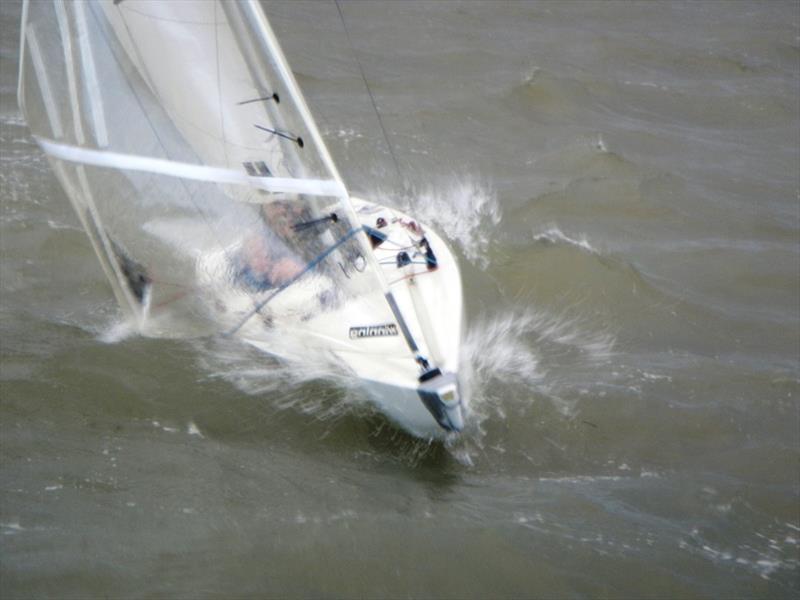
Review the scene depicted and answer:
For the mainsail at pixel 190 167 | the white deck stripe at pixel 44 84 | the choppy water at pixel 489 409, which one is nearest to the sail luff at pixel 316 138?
the mainsail at pixel 190 167

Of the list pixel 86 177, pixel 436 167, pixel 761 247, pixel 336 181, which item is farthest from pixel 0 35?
pixel 761 247

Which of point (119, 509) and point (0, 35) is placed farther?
point (0, 35)

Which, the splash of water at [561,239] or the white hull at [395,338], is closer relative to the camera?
the white hull at [395,338]

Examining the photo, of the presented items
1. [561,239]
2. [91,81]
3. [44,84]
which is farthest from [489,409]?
[44,84]

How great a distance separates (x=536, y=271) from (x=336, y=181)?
117 inches

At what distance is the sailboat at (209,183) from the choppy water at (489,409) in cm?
Answer: 38

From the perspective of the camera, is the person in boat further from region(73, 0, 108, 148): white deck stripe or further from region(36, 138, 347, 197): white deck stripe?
region(73, 0, 108, 148): white deck stripe

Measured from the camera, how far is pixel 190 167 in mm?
6785

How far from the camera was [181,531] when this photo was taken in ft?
17.7

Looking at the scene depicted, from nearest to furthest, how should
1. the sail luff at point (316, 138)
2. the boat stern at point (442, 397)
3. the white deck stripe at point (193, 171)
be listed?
1. the boat stern at point (442, 397)
2. the sail luff at point (316, 138)
3. the white deck stripe at point (193, 171)

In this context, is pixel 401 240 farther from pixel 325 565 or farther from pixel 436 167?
pixel 436 167

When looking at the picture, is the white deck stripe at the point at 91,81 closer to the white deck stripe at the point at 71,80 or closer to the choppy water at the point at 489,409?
the white deck stripe at the point at 71,80

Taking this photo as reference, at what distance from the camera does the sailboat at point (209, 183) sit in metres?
6.76

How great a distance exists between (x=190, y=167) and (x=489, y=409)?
249 centimetres
